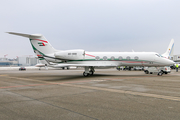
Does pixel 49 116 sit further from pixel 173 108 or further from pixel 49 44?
pixel 49 44

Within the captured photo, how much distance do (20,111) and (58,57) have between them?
15788 mm

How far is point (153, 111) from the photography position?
5.31m

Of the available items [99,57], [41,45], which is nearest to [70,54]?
[99,57]

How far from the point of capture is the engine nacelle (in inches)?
821

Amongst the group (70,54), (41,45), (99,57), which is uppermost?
(41,45)

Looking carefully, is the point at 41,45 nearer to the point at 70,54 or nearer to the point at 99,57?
the point at 70,54

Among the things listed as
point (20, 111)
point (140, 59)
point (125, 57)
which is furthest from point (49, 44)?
point (20, 111)

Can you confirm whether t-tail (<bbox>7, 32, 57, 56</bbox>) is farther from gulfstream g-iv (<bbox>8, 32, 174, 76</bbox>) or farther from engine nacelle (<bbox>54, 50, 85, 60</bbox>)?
engine nacelle (<bbox>54, 50, 85, 60</bbox>)

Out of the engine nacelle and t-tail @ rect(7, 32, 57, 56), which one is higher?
t-tail @ rect(7, 32, 57, 56)

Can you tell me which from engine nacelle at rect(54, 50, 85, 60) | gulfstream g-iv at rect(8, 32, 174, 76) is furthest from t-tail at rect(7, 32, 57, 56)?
engine nacelle at rect(54, 50, 85, 60)

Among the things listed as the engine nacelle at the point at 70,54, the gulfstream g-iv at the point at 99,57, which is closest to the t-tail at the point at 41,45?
the gulfstream g-iv at the point at 99,57

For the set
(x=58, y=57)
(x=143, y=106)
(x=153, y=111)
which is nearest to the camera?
(x=153, y=111)

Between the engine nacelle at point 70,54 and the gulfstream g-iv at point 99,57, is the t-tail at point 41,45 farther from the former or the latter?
the engine nacelle at point 70,54

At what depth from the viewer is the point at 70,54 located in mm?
21078
